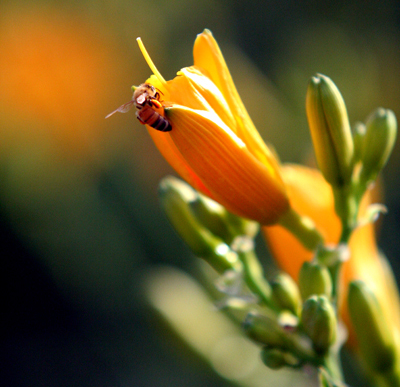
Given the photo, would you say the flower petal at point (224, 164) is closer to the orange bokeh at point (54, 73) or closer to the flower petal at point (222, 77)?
the flower petal at point (222, 77)

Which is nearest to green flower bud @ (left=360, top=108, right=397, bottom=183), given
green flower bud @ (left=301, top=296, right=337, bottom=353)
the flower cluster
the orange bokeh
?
the flower cluster

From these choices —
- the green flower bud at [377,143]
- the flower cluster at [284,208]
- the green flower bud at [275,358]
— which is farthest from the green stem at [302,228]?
the green flower bud at [275,358]

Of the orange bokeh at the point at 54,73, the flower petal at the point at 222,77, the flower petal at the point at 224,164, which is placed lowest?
the flower petal at the point at 224,164

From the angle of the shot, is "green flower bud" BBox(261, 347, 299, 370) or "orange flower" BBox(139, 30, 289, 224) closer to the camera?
"orange flower" BBox(139, 30, 289, 224)

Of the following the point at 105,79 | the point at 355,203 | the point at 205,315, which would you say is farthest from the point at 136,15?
the point at 355,203

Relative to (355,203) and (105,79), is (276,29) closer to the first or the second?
(105,79)

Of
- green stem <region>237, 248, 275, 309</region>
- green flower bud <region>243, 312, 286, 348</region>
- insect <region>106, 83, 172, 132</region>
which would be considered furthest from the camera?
green stem <region>237, 248, 275, 309</region>

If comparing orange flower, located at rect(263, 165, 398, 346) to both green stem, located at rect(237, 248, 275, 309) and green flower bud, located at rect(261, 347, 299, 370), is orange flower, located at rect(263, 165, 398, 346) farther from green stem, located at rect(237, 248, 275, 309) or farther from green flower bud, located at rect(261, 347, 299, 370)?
green flower bud, located at rect(261, 347, 299, 370)

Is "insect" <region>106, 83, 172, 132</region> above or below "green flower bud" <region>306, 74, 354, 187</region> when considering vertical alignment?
above
